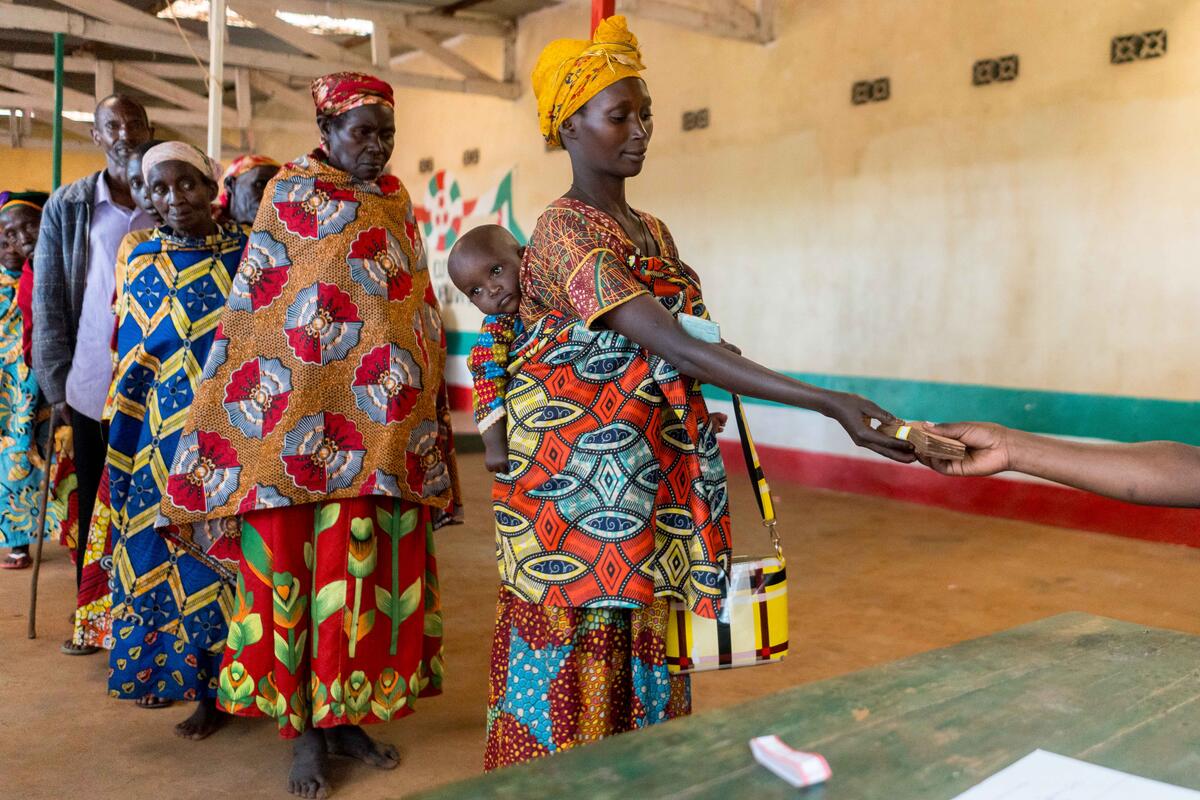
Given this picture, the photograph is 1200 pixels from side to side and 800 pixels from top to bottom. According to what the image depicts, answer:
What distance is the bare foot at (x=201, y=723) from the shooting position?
2.83 meters

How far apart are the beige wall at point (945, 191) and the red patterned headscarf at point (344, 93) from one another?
430 cm

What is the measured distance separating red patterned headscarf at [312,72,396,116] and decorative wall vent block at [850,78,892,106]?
183 inches

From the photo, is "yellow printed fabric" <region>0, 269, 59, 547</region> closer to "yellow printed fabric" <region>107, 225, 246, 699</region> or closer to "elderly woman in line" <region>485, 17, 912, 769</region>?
"yellow printed fabric" <region>107, 225, 246, 699</region>

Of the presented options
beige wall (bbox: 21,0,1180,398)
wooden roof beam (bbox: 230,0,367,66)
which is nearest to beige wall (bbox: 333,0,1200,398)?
beige wall (bbox: 21,0,1180,398)

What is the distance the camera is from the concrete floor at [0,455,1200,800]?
2.61 metres

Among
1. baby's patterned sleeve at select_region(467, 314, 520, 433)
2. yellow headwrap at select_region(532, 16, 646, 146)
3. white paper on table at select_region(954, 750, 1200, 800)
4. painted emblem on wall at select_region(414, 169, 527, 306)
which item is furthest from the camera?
painted emblem on wall at select_region(414, 169, 527, 306)

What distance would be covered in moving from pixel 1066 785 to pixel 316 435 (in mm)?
1822

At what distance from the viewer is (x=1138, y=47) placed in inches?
206

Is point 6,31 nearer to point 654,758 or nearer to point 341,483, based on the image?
point 341,483

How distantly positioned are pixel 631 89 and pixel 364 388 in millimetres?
1040

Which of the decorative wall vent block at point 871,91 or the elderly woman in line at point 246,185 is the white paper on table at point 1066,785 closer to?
the elderly woman in line at point 246,185

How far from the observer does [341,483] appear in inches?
95.2

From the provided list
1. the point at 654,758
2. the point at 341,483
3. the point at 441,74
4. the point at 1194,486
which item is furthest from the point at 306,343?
the point at 441,74

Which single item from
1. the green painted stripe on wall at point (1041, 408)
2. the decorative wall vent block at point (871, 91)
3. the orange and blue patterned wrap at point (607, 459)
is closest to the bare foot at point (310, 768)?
the orange and blue patterned wrap at point (607, 459)
